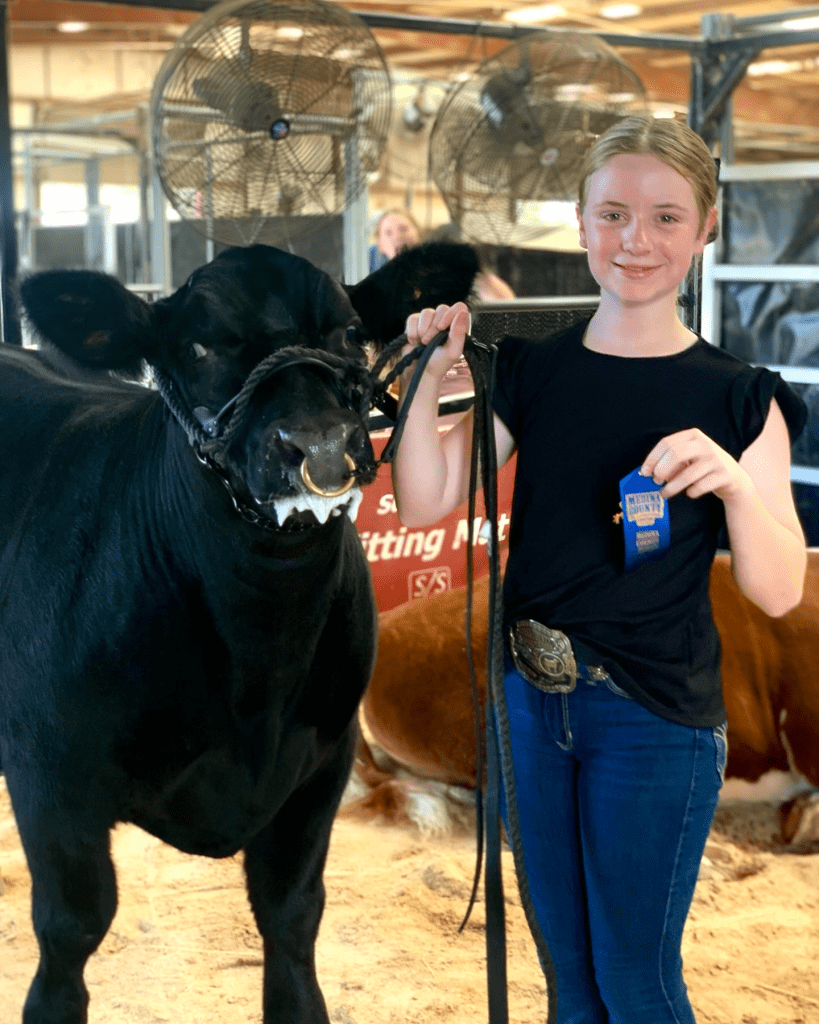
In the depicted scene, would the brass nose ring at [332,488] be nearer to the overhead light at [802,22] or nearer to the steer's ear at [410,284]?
the steer's ear at [410,284]

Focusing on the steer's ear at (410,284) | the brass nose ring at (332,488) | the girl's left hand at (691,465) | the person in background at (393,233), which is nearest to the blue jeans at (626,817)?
the girl's left hand at (691,465)

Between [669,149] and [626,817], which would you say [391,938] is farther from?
[669,149]

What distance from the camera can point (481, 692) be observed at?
307cm

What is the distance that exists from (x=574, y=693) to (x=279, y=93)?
3.33 meters

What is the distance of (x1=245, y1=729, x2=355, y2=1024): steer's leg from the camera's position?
1.88 meters

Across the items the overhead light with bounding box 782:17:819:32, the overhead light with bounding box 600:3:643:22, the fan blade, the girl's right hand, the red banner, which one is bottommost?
the red banner

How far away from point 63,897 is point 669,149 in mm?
1375

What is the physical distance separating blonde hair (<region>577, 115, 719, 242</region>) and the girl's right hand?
0.27m

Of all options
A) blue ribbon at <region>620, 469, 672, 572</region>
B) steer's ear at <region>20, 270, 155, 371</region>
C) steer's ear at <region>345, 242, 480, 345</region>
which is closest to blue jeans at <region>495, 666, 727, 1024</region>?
blue ribbon at <region>620, 469, 672, 572</region>

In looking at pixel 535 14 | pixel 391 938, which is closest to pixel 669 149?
pixel 391 938

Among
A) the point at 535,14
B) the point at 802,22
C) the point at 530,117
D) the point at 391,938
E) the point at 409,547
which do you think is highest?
the point at 535,14

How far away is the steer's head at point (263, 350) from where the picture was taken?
1.33 meters

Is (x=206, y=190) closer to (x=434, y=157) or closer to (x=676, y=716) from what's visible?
(x=434, y=157)

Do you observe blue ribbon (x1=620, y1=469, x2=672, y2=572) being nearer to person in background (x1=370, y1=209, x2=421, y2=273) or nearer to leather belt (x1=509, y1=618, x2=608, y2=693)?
leather belt (x1=509, y1=618, x2=608, y2=693)
